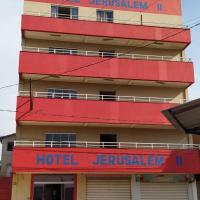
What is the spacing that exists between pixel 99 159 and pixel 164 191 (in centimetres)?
542

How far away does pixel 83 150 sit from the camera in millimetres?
24172

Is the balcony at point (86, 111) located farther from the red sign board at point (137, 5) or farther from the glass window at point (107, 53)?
the red sign board at point (137, 5)

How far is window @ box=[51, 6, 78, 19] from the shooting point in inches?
1184

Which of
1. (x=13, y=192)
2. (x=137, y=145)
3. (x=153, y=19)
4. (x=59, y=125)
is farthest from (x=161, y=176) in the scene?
(x=153, y=19)

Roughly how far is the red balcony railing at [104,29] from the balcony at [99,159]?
8.26 m

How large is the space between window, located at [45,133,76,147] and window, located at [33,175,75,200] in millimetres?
2270

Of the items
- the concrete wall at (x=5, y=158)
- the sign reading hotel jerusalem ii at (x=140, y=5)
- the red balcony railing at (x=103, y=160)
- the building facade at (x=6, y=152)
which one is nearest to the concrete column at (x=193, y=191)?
the red balcony railing at (x=103, y=160)

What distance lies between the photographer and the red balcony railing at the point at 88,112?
2550 cm

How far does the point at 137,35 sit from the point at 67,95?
7026 millimetres

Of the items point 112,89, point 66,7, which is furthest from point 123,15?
point 112,89

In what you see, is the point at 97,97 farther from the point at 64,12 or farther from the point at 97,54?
the point at 64,12

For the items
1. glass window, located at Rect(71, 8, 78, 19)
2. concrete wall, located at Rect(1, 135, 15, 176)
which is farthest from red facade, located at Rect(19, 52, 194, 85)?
Result: concrete wall, located at Rect(1, 135, 15, 176)

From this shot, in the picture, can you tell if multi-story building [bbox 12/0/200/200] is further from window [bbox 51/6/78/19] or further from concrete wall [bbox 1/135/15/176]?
concrete wall [bbox 1/135/15/176]

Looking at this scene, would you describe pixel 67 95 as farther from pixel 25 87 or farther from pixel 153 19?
pixel 153 19
